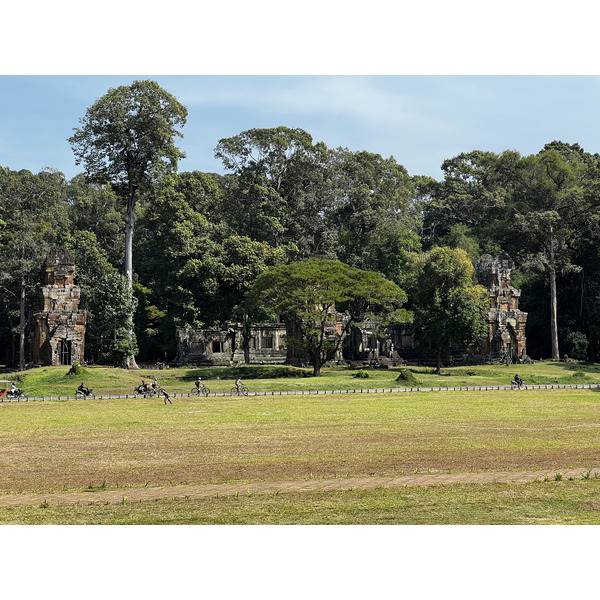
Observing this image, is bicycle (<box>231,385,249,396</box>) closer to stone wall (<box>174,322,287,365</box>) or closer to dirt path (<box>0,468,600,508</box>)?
stone wall (<box>174,322,287,365</box>)

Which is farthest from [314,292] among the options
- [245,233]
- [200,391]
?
[245,233]

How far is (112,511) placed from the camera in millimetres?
13898

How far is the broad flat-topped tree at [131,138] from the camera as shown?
6384cm

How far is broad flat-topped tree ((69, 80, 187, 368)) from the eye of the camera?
6384 cm

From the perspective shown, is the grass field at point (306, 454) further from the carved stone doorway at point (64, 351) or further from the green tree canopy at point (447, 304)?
the carved stone doorway at point (64, 351)

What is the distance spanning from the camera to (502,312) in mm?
69625

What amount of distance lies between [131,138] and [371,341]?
30366mm

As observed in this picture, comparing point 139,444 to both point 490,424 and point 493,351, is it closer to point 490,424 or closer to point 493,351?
point 490,424

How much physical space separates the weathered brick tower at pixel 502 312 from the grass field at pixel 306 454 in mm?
27798

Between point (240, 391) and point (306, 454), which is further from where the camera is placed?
point (240, 391)

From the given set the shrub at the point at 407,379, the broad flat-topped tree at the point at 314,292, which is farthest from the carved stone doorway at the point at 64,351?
the shrub at the point at 407,379

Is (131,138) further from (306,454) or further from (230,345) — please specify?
(306,454)

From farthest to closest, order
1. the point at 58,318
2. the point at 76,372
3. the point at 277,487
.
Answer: the point at 58,318, the point at 76,372, the point at 277,487

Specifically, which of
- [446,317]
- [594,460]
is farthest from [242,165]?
[594,460]
